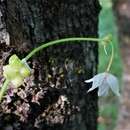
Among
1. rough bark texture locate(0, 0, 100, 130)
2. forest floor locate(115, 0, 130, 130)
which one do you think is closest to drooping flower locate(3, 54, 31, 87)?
rough bark texture locate(0, 0, 100, 130)

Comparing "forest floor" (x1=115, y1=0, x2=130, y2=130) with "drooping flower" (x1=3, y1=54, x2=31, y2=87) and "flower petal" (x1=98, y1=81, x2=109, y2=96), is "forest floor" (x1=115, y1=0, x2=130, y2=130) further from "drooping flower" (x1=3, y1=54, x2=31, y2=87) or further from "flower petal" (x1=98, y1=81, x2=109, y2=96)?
"drooping flower" (x1=3, y1=54, x2=31, y2=87)

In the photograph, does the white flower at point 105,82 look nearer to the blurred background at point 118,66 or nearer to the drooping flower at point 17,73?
the drooping flower at point 17,73

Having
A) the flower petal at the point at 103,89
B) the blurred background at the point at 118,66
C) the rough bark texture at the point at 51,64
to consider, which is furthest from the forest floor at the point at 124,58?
the flower petal at the point at 103,89

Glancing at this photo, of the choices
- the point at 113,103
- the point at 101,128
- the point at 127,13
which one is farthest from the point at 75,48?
the point at 113,103

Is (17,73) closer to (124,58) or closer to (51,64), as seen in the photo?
(51,64)

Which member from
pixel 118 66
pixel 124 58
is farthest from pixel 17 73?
pixel 118 66

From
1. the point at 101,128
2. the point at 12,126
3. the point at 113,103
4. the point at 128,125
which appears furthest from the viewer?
the point at 113,103

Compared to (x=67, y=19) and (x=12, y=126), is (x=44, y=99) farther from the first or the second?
(x=67, y=19)

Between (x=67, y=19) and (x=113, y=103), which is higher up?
(x=67, y=19)
